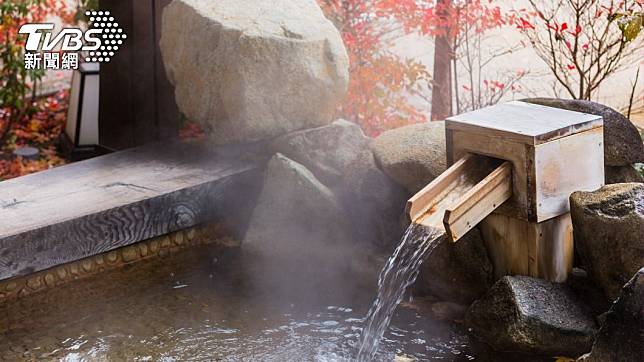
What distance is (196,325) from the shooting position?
15.8 ft

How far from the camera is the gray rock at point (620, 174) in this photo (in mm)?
4918

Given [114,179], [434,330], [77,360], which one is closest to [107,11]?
[114,179]

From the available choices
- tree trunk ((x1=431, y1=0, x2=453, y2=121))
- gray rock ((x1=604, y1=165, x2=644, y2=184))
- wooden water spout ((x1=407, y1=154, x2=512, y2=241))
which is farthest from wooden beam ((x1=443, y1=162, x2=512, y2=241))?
tree trunk ((x1=431, y1=0, x2=453, y2=121))

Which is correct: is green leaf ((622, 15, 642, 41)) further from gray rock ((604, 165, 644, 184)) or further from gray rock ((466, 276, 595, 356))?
gray rock ((466, 276, 595, 356))

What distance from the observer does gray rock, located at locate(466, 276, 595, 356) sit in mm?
4242

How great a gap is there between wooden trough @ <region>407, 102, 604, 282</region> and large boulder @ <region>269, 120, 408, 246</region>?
871mm

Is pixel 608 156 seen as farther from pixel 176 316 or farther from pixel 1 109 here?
pixel 1 109

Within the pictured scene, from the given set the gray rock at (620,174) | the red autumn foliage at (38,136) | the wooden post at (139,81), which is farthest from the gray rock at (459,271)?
the red autumn foliage at (38,136)

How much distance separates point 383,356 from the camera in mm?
4410

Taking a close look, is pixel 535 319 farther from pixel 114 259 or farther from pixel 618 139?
pixel 114 259

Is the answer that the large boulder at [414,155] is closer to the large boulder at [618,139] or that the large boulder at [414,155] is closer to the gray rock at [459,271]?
the gray rock at [459,271]

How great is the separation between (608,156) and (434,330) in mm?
1467

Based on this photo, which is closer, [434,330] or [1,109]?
[434,330]

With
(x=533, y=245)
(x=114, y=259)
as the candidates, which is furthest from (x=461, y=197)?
(x=114, y=259)
